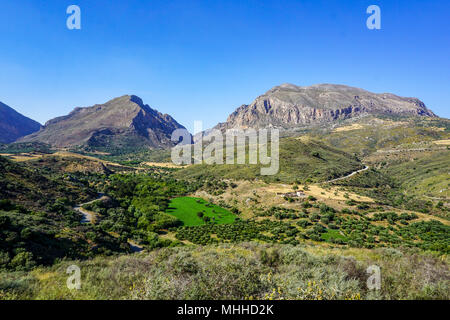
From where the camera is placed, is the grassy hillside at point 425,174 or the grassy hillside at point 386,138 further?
the grassy hillside at point 386,138

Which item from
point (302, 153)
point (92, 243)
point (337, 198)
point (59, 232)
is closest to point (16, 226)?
point (59, 232)

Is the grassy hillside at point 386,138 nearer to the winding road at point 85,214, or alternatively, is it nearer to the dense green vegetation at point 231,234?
the dense green vegetation at point 231,234

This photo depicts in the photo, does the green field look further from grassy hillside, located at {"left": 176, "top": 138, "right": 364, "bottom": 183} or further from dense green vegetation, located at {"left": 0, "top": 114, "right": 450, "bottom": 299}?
grassy hillside, located at {"left": 176, "top": 138, "right": 364, "bottom": 183}

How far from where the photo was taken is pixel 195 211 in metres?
63.1

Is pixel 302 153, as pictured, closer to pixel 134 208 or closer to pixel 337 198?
pixel 337 198

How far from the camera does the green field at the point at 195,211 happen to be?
56.3 meters

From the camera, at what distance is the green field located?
56275mm

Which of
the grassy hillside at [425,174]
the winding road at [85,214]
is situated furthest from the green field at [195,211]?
the grassy hillside at [425,174]

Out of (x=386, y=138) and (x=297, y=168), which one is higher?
(x=386, y=138)

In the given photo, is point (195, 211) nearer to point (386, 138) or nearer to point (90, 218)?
point (90, 218)

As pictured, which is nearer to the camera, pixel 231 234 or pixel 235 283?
pixel 235 283

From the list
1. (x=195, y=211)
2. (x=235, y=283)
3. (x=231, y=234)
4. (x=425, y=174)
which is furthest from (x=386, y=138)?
(x=235, y=283)

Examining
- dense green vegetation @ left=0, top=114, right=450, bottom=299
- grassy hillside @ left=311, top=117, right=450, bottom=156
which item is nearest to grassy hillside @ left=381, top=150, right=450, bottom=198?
dense green vegetation @ left=0, top=114, right=450, bottom=299

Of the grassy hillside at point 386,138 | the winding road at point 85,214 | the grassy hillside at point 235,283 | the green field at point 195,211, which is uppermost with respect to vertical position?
the grassy hillside at point 386,138
